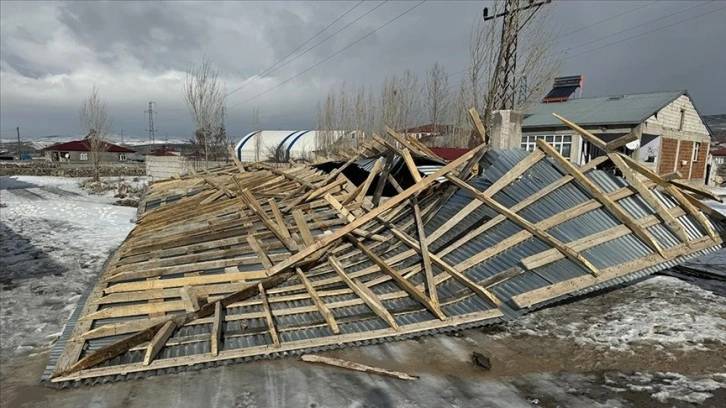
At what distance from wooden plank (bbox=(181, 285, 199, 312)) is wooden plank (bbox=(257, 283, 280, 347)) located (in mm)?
808

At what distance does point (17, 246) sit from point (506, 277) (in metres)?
11.1

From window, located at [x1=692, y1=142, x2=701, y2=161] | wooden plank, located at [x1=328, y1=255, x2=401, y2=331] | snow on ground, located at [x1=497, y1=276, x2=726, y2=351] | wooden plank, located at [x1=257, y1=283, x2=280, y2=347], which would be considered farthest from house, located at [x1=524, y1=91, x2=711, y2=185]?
wooden plank, located at [x1=257, y1=283, x2=280, y2=347]

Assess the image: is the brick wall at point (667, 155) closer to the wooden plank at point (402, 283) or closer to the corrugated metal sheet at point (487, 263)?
the corrugated metal sheet at point (487, 263)

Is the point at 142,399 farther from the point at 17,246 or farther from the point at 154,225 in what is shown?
the point at 17,246

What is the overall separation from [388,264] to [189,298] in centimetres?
292

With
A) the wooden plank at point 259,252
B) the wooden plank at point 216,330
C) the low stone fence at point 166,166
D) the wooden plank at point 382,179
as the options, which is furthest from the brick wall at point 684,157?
the wooden plank at point 216,330

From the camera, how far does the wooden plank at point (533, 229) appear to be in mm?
5887

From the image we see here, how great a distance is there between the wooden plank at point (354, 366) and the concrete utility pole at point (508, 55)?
1737cm

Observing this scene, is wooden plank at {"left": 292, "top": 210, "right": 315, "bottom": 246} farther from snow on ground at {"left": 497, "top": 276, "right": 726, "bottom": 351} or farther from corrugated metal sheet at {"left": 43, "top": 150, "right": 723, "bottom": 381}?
snow on ground at {"left": 497, "top": 276, "right": 726, "bottom": 351}

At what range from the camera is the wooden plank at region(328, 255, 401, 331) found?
5.16m

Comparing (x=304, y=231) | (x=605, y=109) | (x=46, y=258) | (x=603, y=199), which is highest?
(x=605, y=109)

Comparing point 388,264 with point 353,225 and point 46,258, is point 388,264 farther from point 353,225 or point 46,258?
point 46,258

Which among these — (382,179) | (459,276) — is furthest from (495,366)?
(382,179)

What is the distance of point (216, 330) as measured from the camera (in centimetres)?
461
